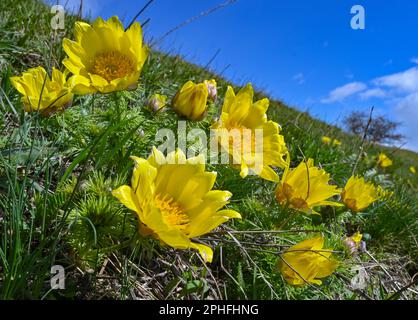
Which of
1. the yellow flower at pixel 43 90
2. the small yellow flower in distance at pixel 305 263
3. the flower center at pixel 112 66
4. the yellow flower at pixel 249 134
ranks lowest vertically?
the small yellow flower in distance at pixel 305 263

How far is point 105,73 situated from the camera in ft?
4.63

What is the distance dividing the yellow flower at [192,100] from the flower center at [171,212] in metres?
0.34

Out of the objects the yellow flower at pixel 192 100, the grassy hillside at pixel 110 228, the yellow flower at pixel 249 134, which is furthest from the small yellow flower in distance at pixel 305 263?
the yellow flower at pixel 192 100

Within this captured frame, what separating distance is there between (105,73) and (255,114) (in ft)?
1.78

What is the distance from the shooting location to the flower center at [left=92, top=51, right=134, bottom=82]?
1414 millimetres

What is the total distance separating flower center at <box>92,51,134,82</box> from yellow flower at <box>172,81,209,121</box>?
19 centimetres

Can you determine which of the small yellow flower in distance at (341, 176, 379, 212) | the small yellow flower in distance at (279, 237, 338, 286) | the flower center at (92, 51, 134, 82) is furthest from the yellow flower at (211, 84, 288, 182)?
the small yellow flower in distance at (341, 176, 379, 212)

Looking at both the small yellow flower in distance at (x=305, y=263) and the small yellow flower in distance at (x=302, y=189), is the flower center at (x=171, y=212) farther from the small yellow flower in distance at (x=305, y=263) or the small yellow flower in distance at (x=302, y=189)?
the small yellow flower in distance at (x=302, y=189)

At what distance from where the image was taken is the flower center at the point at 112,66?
1.41 metres
